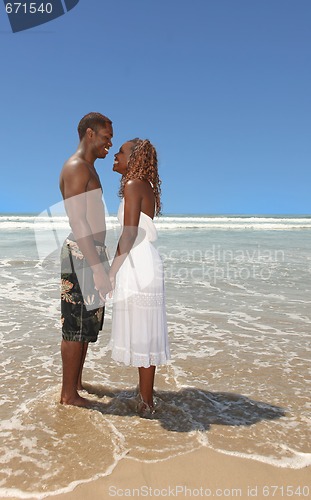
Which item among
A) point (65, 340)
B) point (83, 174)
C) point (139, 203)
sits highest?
point (83, 174)

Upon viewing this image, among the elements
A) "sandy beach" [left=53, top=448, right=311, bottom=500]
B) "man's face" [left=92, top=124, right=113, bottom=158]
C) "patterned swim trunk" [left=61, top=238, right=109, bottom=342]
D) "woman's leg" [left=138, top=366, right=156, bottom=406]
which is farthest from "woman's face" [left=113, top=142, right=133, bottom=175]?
"sandy beach" [left=53, top=448, right=311, bottom=500]

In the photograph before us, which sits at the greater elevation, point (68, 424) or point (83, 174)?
point (83, 174)

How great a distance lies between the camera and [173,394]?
3.85m

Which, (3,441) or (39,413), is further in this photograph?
(39,413)

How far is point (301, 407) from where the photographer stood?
141 inches

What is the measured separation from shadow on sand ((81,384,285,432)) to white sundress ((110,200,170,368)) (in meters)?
0.47

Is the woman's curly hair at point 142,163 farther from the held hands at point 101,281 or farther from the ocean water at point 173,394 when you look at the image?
the ocean water at point 173,394

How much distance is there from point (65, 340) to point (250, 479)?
181 cm

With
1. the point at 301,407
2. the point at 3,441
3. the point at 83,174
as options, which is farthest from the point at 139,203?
the point at 301,407

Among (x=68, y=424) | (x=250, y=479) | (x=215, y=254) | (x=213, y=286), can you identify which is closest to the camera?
(x=250, y=479)

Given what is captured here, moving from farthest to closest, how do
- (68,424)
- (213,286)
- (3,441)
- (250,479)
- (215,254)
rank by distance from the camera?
(215,254) → (213,286) → (68,424) → (3,441) → (250,479)

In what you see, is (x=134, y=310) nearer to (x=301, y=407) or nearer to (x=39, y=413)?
(x=39, y=413)

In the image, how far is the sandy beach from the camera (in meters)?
2.42

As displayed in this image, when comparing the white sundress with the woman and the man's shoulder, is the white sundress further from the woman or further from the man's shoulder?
the man's shoulder
